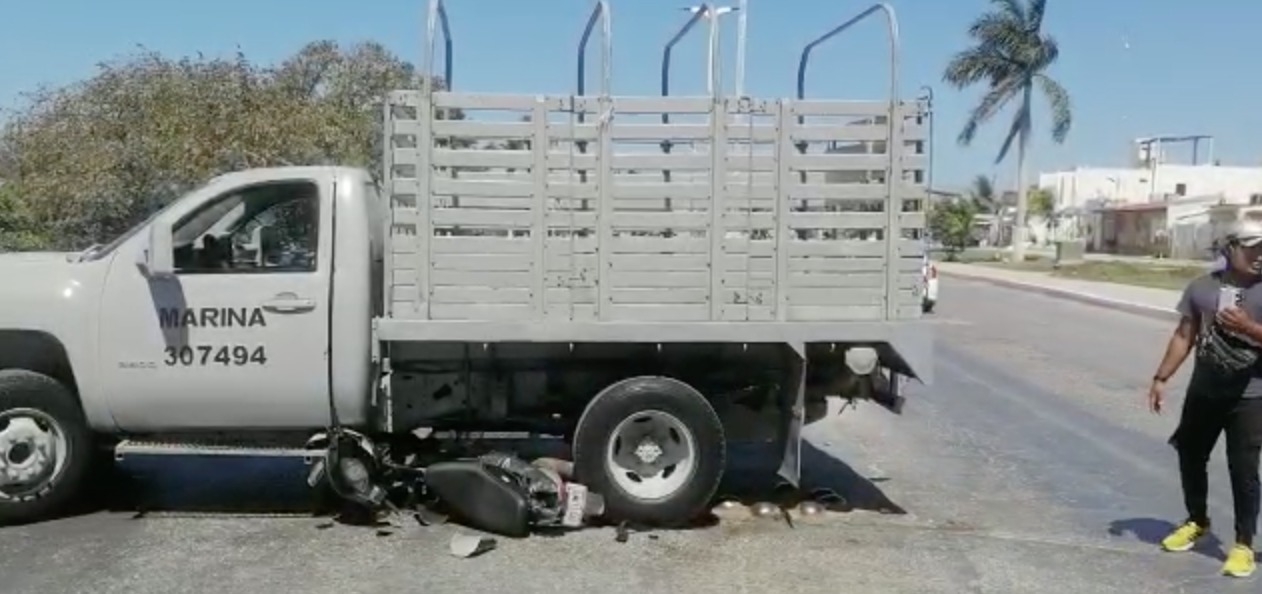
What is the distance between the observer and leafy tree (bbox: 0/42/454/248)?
813 inches

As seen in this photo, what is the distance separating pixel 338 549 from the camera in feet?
23.7

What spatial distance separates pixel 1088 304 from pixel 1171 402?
17.9m

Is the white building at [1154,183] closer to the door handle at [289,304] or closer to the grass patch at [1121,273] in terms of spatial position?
the grass patch at [1121,273]

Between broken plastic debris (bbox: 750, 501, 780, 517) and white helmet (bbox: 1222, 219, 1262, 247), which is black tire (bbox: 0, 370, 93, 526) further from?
white helmet (bbox: 1222, 219, 1262, 247)

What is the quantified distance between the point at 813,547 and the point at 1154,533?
2.04 meters

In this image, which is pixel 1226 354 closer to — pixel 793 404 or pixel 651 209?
pixel 793 404

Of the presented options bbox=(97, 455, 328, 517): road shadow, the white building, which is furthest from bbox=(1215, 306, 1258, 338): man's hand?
the white building

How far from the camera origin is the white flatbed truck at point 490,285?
Result: 7.43m

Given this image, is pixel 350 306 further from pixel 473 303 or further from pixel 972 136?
pixel 972 136

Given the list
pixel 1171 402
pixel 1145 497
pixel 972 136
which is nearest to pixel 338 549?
pixel 1145 497

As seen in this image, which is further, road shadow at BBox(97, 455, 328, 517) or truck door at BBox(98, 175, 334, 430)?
road shadow at BBox(97, 455, 328, 517)

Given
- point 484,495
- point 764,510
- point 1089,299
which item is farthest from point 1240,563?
point 1089,299

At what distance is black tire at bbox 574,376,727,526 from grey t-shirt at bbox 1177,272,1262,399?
8.24 feet

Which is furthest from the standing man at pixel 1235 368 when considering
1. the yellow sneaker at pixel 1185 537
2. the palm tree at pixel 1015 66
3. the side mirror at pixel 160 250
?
the palm tree at pixel 1015 66
